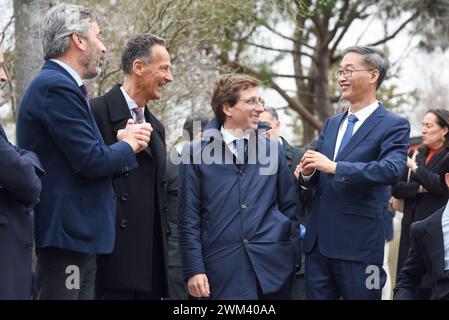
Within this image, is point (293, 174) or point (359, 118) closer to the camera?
point (359, 118)

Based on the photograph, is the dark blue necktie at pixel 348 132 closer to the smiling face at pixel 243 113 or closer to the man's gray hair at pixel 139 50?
the smiling face at pixel 243 113

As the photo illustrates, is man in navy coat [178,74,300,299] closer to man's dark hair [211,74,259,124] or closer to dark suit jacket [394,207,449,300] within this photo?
man's dark hair [211,74,259,124]

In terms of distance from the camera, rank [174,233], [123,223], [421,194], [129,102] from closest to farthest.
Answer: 1. [123,223]
2. [129,102]
3. [174,233]
4. [421,194]

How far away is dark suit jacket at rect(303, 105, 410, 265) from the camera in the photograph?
18.9 ft

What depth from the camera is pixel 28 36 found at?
7262mm

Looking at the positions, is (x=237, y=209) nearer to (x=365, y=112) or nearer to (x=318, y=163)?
(x=318, y=163)

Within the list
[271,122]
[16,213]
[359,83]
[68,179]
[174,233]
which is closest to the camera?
[16,213]

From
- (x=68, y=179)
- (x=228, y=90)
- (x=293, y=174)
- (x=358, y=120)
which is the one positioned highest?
(x=228, y=90)

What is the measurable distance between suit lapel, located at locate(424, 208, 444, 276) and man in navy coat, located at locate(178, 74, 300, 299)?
38.3 inches

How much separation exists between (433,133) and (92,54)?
4.12 meters

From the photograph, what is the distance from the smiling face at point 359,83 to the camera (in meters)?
6.18

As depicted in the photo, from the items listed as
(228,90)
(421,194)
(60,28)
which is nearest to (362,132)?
(228,90)

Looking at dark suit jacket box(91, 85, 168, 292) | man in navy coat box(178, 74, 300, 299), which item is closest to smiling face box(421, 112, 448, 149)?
man in navy coat box(178, 74, 300, 299)

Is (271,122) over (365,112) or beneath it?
beneath
